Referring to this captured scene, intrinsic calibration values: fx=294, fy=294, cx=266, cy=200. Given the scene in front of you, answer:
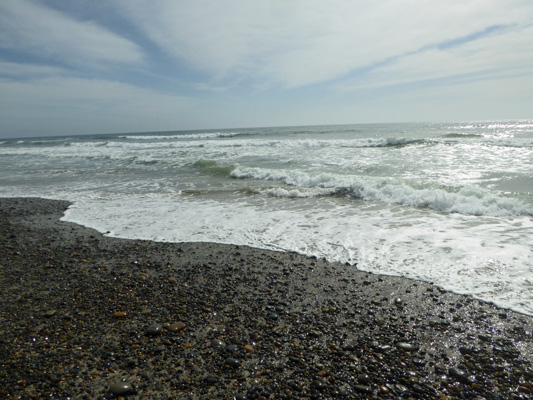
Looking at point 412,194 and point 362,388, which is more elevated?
point 412,194

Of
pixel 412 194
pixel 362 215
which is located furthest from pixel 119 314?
pixel 412 194

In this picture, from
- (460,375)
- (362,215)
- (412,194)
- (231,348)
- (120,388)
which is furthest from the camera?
(412,194)

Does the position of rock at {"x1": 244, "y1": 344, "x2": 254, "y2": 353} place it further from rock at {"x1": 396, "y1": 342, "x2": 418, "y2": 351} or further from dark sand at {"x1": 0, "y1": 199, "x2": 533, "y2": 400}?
rock at {"x1": 396, "y1": 342, "x2": 418, "y2": 351}

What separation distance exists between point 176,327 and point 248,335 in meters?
0.71

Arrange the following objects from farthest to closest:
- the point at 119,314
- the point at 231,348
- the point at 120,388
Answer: the point at 119,314 < the point at 231,348 < the point at 120,388

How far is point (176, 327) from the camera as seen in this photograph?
9.37 feet

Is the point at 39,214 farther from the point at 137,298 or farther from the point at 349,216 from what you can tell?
the point at 349,216

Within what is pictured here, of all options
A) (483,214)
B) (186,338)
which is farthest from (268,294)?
(483,214)

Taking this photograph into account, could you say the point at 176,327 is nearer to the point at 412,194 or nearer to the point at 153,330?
the point at 153,330

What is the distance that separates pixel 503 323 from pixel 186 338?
308 centimetres

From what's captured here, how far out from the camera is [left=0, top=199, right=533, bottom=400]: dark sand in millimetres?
2203

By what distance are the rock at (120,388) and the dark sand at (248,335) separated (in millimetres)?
19

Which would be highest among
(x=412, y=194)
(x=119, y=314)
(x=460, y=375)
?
(x=412, y=194)

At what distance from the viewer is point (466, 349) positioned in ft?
8.34
